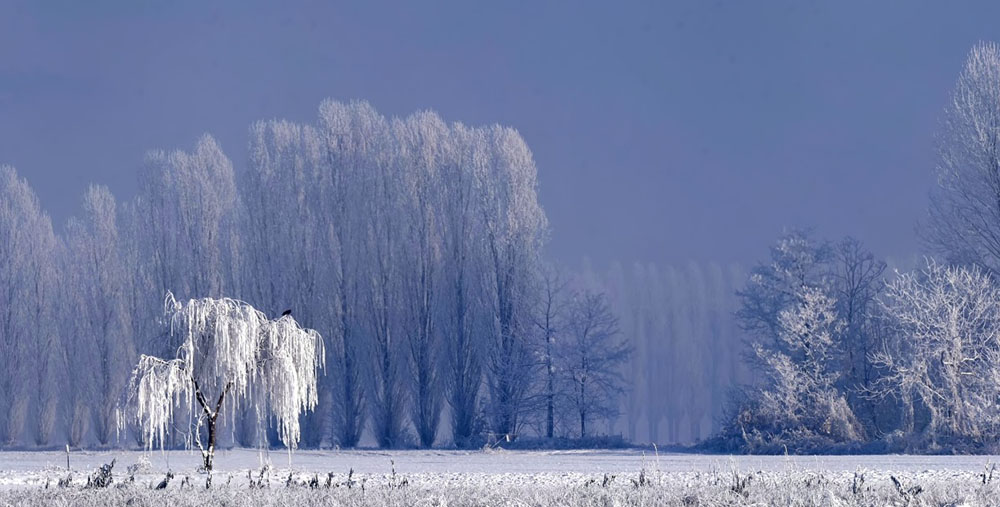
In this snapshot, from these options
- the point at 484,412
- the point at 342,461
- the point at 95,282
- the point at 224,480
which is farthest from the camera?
the point at 95,282

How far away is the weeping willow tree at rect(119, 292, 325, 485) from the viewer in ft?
60.7

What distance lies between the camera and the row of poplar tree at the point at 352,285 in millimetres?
38688

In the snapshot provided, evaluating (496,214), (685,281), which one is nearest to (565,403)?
(496,214)

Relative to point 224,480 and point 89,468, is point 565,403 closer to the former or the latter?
point 89,468

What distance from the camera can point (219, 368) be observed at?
1875cm

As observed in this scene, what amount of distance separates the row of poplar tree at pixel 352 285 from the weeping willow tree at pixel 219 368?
1839cm

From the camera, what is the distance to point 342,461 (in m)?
27.6

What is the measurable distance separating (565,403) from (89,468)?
707 inches

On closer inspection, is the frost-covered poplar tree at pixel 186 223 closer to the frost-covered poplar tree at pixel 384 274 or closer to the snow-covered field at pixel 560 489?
the frost-covered poplar tree at pixel 384 274

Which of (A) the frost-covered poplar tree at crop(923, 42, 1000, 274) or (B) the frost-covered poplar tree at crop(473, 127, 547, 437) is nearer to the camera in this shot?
(A) the frost-covered poplar tree at crop(923, 42, 1000, 274)

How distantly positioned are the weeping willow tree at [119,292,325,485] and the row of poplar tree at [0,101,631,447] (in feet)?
60.3

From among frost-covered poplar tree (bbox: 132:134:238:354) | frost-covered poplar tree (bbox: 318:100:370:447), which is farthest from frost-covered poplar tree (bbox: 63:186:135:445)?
frost-covered poplar tree (bbox: 318:100:370:447)

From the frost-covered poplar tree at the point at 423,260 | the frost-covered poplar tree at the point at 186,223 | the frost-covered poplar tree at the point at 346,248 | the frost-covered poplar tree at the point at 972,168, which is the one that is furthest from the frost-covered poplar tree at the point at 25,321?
the frost-covered poplar tree at the point at 972,168

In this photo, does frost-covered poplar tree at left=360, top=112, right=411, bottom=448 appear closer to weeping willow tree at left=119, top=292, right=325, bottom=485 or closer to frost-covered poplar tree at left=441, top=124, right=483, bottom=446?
frost-covered poplar tree at left=441, top=124, right=483, bottom=446
